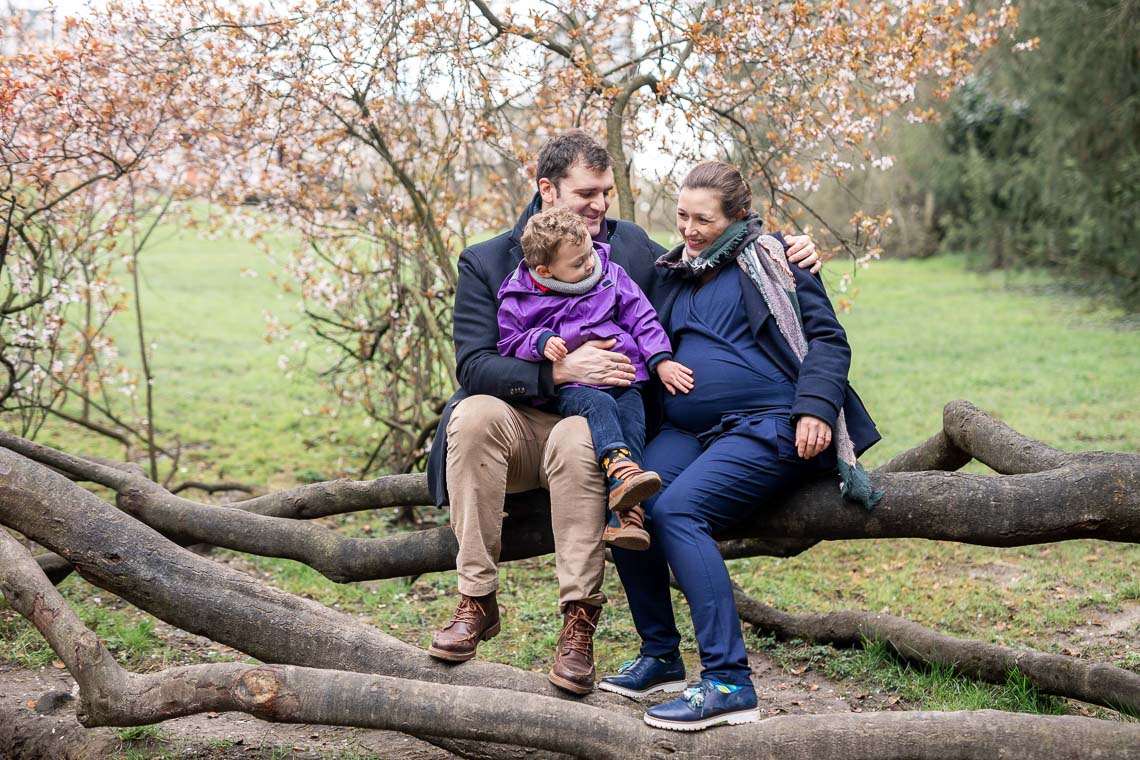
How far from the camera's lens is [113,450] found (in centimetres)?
927

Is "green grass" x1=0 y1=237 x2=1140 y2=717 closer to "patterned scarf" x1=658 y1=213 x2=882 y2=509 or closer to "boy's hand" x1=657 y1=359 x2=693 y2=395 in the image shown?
"patterned scarf" x1=658 y1=213 x2=882 y2=509

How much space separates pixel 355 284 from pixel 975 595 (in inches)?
175

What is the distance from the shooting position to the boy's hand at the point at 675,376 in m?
3.59

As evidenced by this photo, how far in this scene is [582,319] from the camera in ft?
11.7

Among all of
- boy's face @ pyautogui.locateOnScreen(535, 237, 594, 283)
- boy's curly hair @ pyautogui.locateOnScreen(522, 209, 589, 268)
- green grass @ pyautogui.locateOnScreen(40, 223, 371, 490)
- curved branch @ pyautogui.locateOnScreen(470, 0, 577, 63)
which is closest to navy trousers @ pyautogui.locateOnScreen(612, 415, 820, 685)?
boy's face @ pyautogui.locateOnScreen(535, 237, 594, 283)

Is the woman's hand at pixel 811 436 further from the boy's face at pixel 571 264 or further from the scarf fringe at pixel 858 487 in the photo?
the boy's face at pixel 571 264

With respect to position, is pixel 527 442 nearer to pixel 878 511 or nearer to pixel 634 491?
pixel 634 491

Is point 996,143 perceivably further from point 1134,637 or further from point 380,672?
point 380,672

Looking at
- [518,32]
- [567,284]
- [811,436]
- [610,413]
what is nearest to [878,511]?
[811,436]

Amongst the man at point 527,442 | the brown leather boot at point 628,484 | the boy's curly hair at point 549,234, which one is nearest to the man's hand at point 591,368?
the man at point 527,442

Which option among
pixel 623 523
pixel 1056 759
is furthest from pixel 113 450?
pixel 1056 759

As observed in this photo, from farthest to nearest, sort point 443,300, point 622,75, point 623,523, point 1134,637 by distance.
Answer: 1. point 443,300
2. point 622,75
3. point 1134,637
4. point 623,523

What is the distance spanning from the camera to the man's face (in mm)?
3820

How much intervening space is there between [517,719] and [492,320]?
4.34 feet
